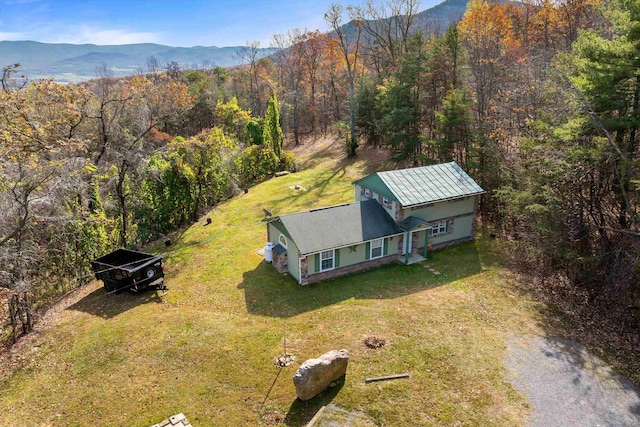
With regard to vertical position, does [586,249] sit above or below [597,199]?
below

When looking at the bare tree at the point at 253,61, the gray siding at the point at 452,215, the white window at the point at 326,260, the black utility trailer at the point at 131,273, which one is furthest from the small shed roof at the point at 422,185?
the bare tree at the point at 253,61

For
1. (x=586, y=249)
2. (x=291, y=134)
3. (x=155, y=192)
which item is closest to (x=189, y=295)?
(x=155, y=192)

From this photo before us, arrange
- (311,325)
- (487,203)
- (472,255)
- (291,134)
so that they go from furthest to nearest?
(291,134)
(487,203)
(472,255)
(311,325)

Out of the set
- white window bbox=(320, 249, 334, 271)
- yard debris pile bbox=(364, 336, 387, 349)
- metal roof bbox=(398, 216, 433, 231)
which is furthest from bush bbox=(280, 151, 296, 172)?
yard debris pile bbox=(364, 336, 387, 349)

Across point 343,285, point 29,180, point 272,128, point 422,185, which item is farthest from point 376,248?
point 272,128

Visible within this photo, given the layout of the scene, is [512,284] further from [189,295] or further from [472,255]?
[189,295]

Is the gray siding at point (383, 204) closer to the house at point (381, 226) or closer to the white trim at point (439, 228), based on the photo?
the house at point (381, 226)

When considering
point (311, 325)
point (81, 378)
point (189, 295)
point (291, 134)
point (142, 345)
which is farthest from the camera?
point (291, 134)

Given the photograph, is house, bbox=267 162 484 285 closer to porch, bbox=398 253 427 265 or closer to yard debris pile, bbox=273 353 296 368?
porch, bbox=398 253 427 265
